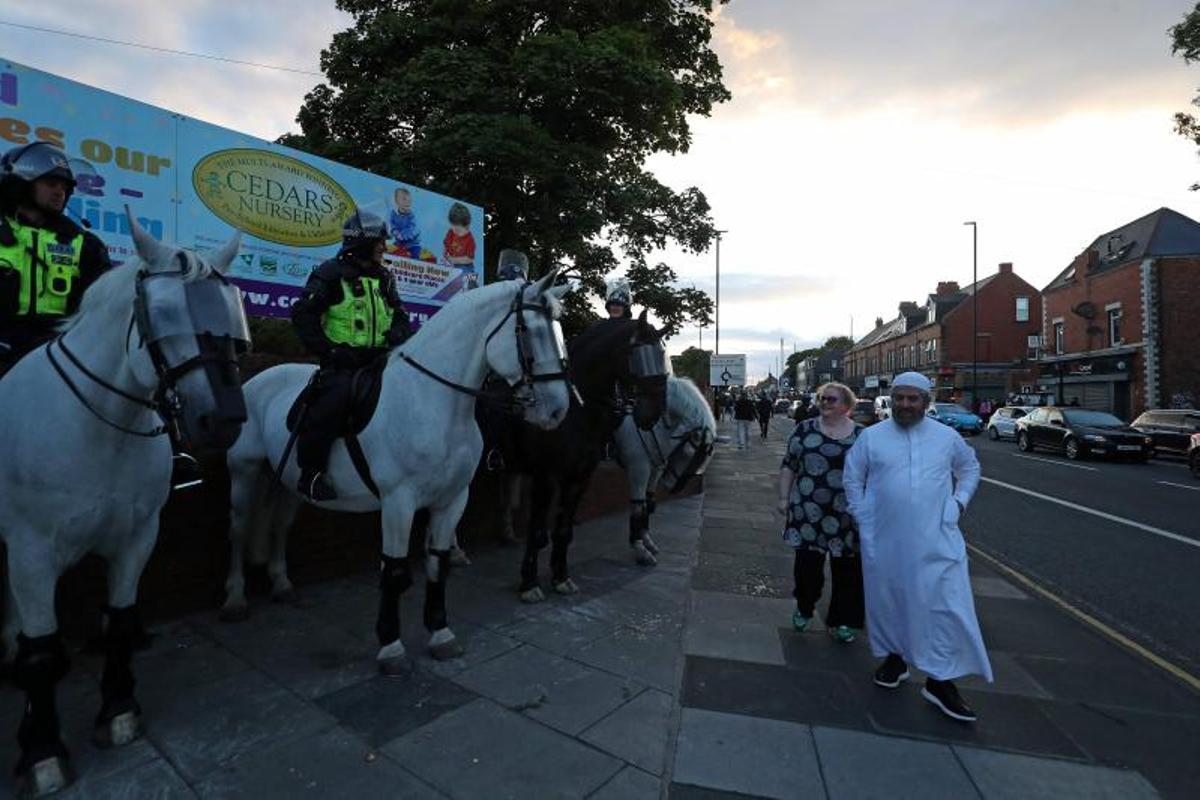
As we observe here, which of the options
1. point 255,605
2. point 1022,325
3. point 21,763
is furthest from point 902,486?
point 1022,325

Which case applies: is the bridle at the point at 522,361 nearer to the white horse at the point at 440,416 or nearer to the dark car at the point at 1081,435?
the white horse at the point at 440,416

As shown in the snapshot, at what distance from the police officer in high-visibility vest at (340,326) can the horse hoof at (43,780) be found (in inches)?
64.0

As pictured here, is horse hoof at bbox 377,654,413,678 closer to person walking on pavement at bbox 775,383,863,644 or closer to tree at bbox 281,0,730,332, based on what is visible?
person walking on pavement at bbox 775,383,863,644

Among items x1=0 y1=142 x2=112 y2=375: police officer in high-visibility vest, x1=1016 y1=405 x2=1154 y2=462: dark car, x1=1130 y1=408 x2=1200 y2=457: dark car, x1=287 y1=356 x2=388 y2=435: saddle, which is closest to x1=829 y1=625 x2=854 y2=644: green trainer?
x1=287 y1=356 x2=388 y2=435: saddle

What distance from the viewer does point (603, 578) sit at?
5.45 meters

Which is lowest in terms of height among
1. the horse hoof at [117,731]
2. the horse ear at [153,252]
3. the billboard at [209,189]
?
the horse hoof at [117,731]

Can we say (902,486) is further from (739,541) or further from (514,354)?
(739,541)

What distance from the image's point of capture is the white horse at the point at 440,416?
3.38m

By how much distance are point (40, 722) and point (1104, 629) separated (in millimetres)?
6785

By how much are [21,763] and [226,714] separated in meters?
0.74

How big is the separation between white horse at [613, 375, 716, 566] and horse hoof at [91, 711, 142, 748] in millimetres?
4191

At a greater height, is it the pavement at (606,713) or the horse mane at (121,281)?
the horse mane at (121,281)

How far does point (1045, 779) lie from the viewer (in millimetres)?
2654

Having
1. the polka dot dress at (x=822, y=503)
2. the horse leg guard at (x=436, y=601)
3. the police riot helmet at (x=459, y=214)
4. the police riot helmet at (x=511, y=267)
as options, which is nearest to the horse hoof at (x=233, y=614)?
the horse leg guard at (x=436, y=601)
